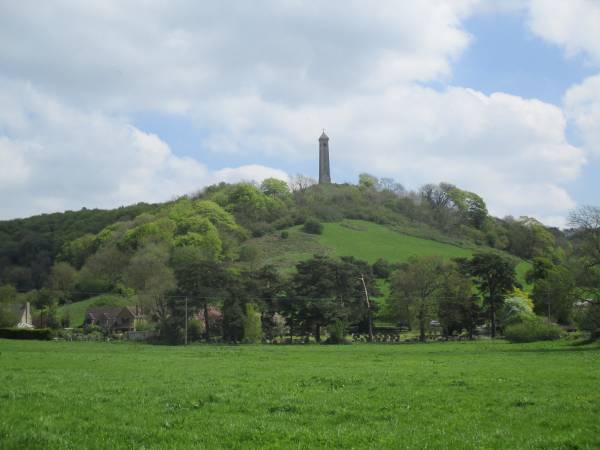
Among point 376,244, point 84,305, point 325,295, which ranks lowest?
point 84,305

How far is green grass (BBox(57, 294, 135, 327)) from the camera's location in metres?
97.1

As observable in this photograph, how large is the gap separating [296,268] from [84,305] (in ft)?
141

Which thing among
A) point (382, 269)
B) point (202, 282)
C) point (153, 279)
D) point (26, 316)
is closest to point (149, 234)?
point (26, 316)

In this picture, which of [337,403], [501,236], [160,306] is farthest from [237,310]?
[501,236]

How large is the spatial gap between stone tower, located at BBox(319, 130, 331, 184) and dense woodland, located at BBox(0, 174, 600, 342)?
1194cm

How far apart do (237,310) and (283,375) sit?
4788 cm

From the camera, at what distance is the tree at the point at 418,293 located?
73.9 m

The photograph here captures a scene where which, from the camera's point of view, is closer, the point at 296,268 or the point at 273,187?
the point at 296,268

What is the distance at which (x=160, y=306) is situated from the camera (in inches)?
2950

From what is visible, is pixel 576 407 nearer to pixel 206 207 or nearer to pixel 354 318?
pixel 354 318

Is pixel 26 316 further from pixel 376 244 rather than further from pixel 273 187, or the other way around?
pixel 273 187

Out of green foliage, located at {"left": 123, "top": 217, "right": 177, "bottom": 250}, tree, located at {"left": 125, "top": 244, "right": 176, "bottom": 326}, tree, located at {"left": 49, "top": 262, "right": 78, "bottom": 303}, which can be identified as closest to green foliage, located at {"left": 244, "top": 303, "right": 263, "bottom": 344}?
tree, located at {"left": 125, "top": 244, "right": 176, "bottom": 326}

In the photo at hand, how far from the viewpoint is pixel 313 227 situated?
434 feet

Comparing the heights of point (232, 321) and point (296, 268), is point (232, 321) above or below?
below
